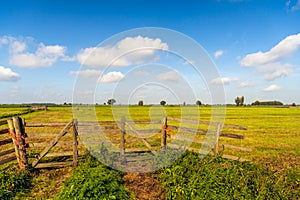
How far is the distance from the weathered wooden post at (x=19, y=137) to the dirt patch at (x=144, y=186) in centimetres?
387

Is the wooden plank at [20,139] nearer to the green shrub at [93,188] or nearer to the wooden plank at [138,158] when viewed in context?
the green shrub at [93,188]

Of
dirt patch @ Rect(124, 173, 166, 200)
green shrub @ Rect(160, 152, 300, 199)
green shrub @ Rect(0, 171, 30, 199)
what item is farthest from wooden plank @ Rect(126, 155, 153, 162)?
green shrub @ Rect(0, 171, 30, 199)

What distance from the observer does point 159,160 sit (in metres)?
8.35

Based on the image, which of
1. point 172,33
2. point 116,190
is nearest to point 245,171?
point 116,190

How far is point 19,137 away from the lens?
27.0ft

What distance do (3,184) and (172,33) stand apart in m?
7.48

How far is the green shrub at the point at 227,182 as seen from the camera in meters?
5.11

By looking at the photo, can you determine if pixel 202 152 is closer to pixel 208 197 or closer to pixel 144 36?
pixel 208 197

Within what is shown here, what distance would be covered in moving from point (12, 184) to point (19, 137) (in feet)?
6.55

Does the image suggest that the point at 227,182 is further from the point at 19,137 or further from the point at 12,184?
the point at 19,137

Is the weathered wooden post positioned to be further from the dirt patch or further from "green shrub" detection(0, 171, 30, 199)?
the dirt patch

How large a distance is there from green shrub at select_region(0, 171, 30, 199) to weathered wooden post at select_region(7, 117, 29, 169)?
2.79 feet

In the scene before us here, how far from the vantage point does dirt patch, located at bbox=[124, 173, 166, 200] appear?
253 inches

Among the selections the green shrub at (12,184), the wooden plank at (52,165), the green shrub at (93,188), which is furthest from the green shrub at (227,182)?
the green shrub at (12,184)
